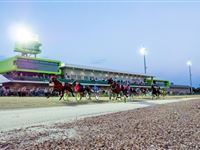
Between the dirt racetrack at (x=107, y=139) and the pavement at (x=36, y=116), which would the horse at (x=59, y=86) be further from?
the dirt racetrack at (x=107, y=139)

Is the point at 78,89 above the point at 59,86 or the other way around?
the other way around

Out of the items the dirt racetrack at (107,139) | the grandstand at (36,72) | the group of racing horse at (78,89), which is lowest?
the dirt racetrack at (107,139)

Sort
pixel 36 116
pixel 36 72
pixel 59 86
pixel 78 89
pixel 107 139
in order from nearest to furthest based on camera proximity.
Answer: pixel 107 139
pixel 36 116
pixel 59 86
pixel 78 89
pixel 36 72

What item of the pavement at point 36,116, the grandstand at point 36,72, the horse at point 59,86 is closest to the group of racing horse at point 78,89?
the horse at point 59,86

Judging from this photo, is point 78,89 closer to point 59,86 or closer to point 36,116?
point 59,86

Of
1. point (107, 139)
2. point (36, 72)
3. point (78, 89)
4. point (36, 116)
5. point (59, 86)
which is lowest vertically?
point (107, 139)

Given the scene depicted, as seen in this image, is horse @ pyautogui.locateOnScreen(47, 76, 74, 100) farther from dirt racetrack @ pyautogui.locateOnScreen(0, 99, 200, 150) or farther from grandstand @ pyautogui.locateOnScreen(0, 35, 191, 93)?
grandstand @ pyautogui.locateOnScreen(0, 35, 191, 93)

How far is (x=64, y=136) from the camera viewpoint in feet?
26.5

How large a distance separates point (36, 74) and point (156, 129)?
66.5 metres

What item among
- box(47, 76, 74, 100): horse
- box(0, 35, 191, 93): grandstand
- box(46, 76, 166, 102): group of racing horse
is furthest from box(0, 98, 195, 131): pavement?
box(0, 35, 191, 93): grandstand

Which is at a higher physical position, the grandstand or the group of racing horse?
the grandstand

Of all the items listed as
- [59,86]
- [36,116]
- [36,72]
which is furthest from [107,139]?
[36,72]

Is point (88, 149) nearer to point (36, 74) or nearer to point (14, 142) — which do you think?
point (14, 142)

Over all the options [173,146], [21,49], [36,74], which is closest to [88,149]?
[173,146]
